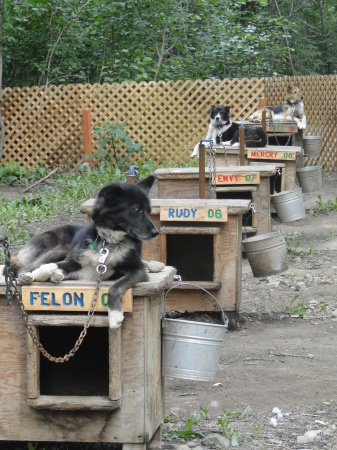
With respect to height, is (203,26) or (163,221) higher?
(203,26)

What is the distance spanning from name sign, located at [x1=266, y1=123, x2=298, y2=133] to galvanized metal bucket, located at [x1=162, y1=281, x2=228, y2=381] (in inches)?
372

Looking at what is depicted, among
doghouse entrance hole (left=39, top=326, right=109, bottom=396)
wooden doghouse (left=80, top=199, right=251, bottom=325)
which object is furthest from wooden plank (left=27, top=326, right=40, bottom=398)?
wooden doghouse (left=80, top=199, right=251, bottom=325)

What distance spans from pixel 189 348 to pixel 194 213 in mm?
2424

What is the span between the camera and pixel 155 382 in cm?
421

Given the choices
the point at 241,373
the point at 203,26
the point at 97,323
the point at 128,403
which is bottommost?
the point at 241,373

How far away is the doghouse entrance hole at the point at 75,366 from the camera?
182 inches

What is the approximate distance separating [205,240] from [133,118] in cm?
943

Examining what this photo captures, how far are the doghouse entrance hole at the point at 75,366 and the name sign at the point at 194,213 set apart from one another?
2.10 metres

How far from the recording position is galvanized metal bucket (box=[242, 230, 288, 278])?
7.11 m

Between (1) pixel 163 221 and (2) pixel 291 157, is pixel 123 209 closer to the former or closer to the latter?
(1) pixel 163 221

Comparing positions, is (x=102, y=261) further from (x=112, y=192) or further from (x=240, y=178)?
(x=240, y=178)

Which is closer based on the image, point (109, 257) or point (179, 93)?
point (109, 257)

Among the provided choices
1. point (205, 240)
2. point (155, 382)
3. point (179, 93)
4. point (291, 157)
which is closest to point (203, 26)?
point (179, 93)

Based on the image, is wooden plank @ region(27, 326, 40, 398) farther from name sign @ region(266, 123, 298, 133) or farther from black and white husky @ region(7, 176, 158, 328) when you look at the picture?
name sign @ region(266, 123, 298, 133)
